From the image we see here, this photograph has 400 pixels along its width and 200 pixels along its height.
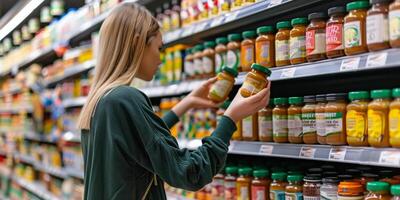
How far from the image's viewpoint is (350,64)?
1.68 m

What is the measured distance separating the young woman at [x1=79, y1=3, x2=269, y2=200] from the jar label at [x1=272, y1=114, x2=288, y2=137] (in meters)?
0.22

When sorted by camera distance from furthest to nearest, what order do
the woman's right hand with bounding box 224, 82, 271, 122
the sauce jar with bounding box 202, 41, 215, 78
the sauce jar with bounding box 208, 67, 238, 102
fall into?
the sauce jar with bounding box 202, 41, 215, 78 < the sauce jar with bounding box 208, 67, 238, 102 < the woman's right hand with bounding box 224, 82, 271, 122

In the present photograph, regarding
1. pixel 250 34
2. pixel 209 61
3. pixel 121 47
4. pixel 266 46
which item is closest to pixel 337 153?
pixel 266 46

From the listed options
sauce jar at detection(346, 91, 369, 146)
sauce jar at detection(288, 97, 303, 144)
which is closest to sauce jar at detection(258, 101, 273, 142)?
sauce jar at detection(288, 97, 303, 144)

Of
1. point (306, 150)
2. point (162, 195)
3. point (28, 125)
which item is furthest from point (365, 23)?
point (28, 125)

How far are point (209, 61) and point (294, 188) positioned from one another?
2.90 feet

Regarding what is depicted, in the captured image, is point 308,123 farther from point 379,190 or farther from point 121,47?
point 121,47

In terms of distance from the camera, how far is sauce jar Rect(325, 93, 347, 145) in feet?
5.85

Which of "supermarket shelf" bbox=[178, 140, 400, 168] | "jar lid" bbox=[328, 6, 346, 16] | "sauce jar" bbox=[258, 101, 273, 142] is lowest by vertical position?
"supermarket shelf" bbox=[178, 140, 400, 168]

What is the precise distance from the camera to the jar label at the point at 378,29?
1599mm

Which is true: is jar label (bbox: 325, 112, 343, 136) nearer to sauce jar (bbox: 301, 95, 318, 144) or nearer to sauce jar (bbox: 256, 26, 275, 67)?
sauce jar (bbox: 301, 95, 318, 144)

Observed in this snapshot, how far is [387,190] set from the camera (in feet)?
5.15

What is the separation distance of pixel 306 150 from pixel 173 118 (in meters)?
0.88

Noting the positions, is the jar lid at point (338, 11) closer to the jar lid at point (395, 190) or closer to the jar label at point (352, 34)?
the jar label at point (352, 34)
